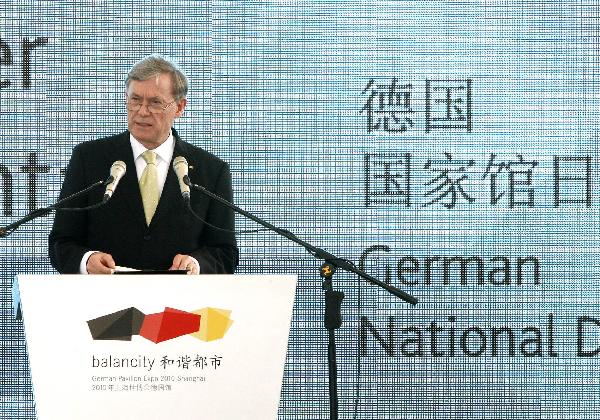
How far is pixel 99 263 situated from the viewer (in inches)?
120

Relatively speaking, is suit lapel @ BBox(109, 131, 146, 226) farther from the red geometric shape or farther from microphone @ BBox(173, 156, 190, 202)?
the red geometric shape

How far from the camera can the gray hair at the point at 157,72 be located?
11.4 feet

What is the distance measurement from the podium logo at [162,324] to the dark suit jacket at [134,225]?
2.40 ft

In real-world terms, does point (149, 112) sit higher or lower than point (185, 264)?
higher

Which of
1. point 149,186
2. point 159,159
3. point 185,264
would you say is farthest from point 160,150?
point 185,264

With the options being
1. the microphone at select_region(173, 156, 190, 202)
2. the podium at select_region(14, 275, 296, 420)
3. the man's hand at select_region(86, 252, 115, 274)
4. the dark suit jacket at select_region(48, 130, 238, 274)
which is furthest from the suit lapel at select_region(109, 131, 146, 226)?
the podium at select_region(14, 275, 296, 420)

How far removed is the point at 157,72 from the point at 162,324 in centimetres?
114

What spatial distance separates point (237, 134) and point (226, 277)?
5.93 ft

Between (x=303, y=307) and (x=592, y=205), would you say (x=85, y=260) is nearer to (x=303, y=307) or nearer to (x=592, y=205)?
(x=303, y=307)

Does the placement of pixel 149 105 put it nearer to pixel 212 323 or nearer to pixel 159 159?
pixel 159 159

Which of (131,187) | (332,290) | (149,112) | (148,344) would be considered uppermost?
(149,112)

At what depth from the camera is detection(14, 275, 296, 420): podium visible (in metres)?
2.60

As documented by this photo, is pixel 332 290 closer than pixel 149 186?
Yes

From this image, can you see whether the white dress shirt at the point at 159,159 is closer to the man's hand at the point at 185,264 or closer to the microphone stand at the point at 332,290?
the man's hand at the point at 185,264
